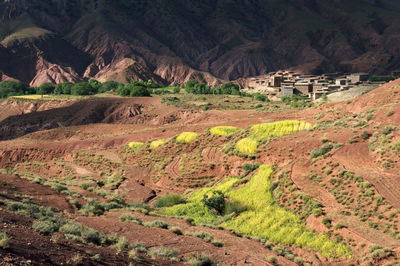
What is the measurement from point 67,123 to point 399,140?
201 ft

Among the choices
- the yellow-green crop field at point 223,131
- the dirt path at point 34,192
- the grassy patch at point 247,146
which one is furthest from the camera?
the yellow-green crop field at point 223,131

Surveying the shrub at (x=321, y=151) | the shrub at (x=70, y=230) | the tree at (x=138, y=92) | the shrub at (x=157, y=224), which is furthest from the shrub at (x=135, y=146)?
the tree at (x=138, y=92)

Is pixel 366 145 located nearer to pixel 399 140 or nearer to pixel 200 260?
pixel 399 140

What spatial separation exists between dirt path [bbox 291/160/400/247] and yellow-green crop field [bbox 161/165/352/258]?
1.36m

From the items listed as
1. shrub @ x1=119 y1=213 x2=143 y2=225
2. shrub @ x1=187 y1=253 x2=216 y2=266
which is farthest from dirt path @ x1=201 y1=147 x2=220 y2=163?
shrub @ x1=187 y1=253 x2=216 y2=266

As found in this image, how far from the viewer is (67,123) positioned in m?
72.6

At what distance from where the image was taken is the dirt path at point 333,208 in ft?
60.2

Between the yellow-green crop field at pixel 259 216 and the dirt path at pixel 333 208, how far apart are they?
1.36 metres

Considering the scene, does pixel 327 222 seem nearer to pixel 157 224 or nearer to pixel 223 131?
pixel 157 224

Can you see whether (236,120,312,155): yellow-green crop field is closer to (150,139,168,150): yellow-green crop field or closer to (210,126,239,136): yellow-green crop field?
(210,126,239,136): yellow-green crop field

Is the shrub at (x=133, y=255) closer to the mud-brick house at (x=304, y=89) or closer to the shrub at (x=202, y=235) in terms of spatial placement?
the shrub at (x=202, y=235)

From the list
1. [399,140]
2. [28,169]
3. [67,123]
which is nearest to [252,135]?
[399,140]

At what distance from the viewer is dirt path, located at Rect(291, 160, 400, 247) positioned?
18359 millimetres

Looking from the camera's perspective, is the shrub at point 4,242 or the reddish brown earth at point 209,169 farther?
the reddish brown earth at point 209,169
